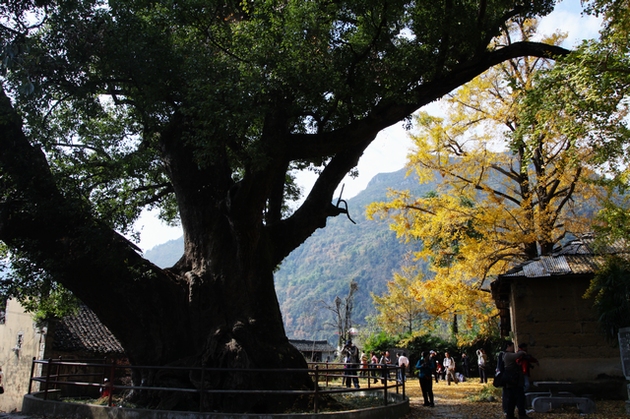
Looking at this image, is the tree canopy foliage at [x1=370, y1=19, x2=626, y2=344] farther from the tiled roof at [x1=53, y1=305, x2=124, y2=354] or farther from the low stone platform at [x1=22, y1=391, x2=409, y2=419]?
the tiled roof at [x1=53, y1=305, x2=124, y2=354]

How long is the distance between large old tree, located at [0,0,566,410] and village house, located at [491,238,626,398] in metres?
5.69

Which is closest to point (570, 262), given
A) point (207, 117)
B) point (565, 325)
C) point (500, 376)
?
point (565, 325)

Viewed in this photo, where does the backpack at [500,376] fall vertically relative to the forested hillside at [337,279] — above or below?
below

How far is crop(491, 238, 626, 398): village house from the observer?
13094 millimetres

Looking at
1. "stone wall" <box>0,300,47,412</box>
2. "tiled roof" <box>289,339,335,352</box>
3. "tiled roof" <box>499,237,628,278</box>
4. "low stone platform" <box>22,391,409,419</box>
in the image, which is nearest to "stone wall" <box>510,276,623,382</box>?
"tiled roof" <box>499,237,628,278</box>

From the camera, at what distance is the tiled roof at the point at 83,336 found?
25922mm

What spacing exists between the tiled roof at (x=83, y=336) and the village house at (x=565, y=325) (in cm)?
1957

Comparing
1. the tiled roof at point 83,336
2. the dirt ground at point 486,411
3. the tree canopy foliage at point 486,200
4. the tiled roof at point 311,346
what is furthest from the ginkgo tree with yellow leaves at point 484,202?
the tiled roof at point 311,346

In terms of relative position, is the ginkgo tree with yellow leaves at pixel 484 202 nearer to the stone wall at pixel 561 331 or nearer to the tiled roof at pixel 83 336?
the stone wall at pixel 561 331

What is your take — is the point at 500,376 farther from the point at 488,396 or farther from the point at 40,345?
the point at 40,345

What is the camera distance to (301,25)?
32.9 feet

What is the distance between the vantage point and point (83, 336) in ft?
88.5

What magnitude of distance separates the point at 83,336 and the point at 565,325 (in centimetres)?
2330

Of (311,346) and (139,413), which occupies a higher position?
(311,346)
